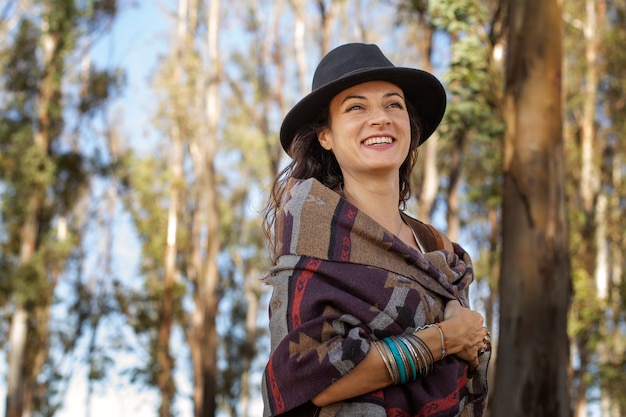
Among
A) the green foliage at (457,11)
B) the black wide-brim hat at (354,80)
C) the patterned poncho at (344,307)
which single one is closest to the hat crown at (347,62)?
the black wide-brim hat at (354,80)

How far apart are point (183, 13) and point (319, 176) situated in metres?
21.9

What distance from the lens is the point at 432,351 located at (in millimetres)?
2186

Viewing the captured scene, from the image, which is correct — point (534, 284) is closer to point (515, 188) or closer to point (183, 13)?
point (515, 188)

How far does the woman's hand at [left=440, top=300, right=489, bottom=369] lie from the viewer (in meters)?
2.27

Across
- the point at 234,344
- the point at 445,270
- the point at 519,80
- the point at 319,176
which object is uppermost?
the point at 234,344

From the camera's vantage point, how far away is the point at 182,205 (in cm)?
2420

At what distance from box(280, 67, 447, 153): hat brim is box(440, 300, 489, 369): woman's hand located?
679 mm

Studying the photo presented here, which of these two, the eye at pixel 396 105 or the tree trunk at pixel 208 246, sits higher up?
the tree trunk at pixel 208 246

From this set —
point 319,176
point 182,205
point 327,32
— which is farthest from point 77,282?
point 319,176

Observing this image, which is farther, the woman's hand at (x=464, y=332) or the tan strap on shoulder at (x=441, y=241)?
the tan strap on shoulder at (x=441, y=241)

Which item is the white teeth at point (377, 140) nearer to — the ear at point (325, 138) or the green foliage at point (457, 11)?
the ear at point (325, 138)

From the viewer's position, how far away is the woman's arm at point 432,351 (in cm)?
210

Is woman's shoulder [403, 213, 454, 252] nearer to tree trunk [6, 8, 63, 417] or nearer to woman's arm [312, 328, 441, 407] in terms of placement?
woman's arm [312, 328, 441, 407]

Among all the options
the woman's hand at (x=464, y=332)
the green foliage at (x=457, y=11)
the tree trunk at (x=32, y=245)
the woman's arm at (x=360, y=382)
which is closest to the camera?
the woman's arm at (x=360, y=382)
